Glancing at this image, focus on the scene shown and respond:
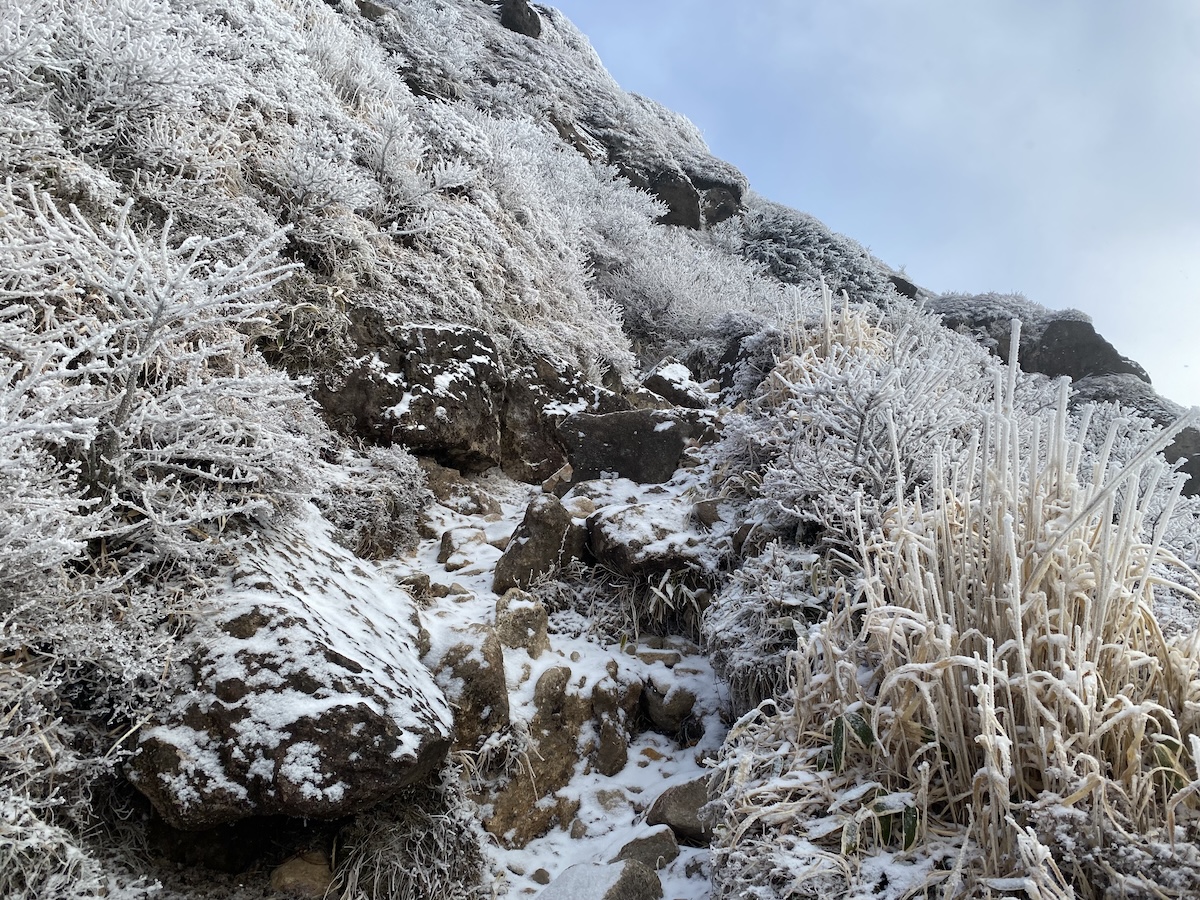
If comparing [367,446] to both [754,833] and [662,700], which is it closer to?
[662,700]

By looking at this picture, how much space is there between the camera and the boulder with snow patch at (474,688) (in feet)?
8.28

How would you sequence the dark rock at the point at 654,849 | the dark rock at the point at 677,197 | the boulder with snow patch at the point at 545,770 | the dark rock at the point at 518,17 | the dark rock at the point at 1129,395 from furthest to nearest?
the dark rock at the point at 518,17 < the dark rock at the point at 677,197 < the dark rock at the point at 1129,395 < the boulder with snow patch at the point at 545,770 < the dark rock at the point at 654,849

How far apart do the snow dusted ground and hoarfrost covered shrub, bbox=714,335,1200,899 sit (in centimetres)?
66

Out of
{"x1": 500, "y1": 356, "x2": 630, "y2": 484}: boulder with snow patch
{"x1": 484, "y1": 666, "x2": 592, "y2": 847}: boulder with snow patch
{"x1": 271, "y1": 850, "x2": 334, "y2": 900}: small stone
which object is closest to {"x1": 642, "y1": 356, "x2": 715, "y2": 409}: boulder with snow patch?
{"x1": 500, "y1": 356, "x2": 630, "y2": 484}: boulder with snow patch

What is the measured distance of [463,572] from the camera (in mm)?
3480

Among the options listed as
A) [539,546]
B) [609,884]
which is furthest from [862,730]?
[539,546]

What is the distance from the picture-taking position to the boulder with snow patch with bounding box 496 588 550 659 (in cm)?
299

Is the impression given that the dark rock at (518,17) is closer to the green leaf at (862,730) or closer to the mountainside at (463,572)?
the mountainside at (463,572)

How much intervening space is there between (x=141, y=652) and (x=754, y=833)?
1646 mm

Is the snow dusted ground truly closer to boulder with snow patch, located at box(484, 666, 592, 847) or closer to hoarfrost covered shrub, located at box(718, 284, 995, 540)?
boulder with snow patch, located at box(484, 666, 592, 847)

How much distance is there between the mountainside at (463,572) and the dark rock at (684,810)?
17 mm

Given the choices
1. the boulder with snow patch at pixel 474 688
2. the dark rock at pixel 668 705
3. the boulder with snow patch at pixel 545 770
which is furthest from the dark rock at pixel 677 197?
the boulder with snow patch at pixel 474 688

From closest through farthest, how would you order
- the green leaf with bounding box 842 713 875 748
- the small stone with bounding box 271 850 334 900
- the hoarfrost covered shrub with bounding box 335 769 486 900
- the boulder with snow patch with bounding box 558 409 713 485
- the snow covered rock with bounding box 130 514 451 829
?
the green leaf with bounding box 842 713 875 748, the snow covered rock with bounding box 130 514 451 829, the small stone with bounding box 271 850 334 900, the hoarfrost covered shrub with bounding box 335 769 486 900, the boulder with snow patch with bounding box 558 409 713 485

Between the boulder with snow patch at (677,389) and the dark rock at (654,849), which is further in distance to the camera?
the boulder with snow patch at (677,389)
